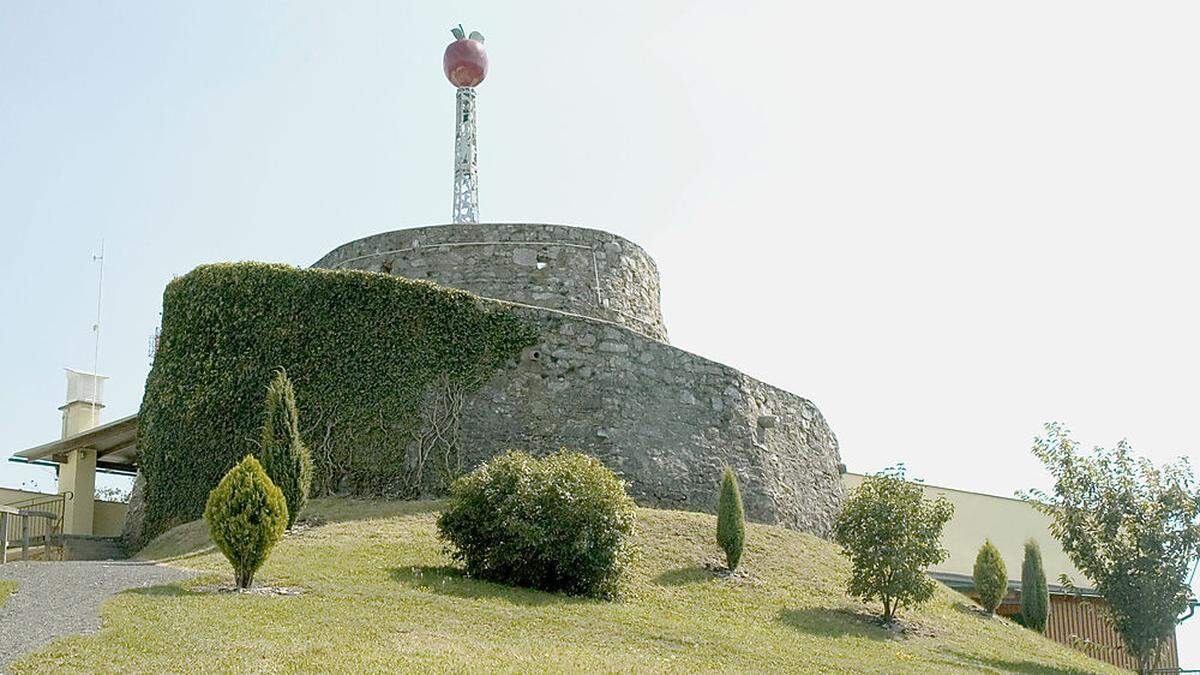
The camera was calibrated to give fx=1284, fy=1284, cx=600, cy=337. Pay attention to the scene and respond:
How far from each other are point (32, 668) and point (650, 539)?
1102 cm

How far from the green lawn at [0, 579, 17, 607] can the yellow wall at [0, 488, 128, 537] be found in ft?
37.2

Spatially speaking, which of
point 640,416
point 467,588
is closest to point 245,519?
point 467,588

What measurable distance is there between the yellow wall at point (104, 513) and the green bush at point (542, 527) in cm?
1106

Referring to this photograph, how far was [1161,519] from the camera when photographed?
17.5 metres

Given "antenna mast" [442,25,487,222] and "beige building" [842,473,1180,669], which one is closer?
"beige building" [842,473,1180,669]

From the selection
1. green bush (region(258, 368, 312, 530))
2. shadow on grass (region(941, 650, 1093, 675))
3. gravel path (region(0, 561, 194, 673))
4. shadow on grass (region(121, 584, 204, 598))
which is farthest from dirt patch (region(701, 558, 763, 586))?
shadow on grass (region(121, 584, 204, 598))

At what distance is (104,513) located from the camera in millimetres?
25547

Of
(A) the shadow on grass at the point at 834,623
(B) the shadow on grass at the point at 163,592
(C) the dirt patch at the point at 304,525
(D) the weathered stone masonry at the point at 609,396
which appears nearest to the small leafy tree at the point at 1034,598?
(D) the weathered stone masonry at the point at 609,396

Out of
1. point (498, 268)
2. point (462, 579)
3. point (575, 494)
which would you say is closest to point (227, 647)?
point (462, 579)

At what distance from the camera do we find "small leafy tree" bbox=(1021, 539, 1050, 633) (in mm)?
25141

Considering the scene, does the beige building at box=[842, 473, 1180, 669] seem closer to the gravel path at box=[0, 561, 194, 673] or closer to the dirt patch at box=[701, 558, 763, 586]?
the dirt patch at box=[701, 558, 763, 586]

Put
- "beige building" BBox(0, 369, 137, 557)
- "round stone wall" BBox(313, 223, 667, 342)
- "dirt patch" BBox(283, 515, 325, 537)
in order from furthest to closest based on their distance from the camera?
"round stone wall" BBox(313, 223, 667, 342) → "beige building" BBox(0, 369, 137, 557) → "dirt patch" BBox(283, 515, 325, 537)

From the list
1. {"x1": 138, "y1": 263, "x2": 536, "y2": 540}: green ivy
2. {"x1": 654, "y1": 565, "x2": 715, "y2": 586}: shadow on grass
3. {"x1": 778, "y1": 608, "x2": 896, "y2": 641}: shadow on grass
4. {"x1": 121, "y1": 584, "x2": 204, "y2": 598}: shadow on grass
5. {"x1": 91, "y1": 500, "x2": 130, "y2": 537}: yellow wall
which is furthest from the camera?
{"x1": 91, "y1": 500, "x2": 130, "y2": 537}: yellow wall

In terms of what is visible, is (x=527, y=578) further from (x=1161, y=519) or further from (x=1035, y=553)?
(x=1035, y=553)
